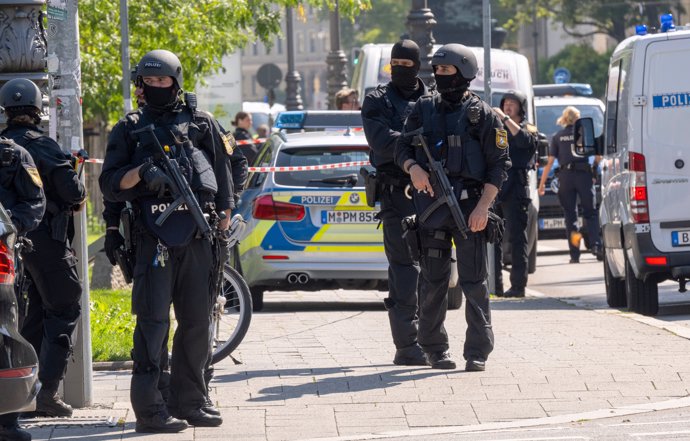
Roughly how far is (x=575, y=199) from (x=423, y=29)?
346 centimetres

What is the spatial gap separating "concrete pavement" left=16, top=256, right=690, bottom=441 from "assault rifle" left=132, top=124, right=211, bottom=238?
3.22 ft

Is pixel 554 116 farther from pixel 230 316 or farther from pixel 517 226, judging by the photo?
pixel 230 316

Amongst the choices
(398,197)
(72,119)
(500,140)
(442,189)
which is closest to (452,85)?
(500,140)

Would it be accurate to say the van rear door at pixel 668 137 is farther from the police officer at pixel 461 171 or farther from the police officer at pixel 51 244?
the police officer at pixel 51 244

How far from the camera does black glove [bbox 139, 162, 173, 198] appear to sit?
7.27 m

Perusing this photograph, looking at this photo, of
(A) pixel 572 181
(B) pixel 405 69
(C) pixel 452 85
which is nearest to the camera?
(C) pixel 452 85

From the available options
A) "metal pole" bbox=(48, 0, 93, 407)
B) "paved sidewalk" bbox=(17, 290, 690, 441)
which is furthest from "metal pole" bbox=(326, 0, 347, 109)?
"metal pole" bbox=(48, 0, 93, 407)

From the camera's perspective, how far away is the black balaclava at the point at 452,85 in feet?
29.6

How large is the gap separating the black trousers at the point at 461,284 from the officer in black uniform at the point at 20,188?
259cm

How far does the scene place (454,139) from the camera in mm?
8977

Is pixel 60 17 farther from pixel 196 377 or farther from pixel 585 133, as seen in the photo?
pixel 585 133

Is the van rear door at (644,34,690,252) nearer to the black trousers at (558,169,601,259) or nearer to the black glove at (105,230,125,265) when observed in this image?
the black glove at (105,230,125,265)

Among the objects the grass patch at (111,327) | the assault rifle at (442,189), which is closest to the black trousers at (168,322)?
the assault rifle at (442,189)

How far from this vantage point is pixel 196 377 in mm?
7652
